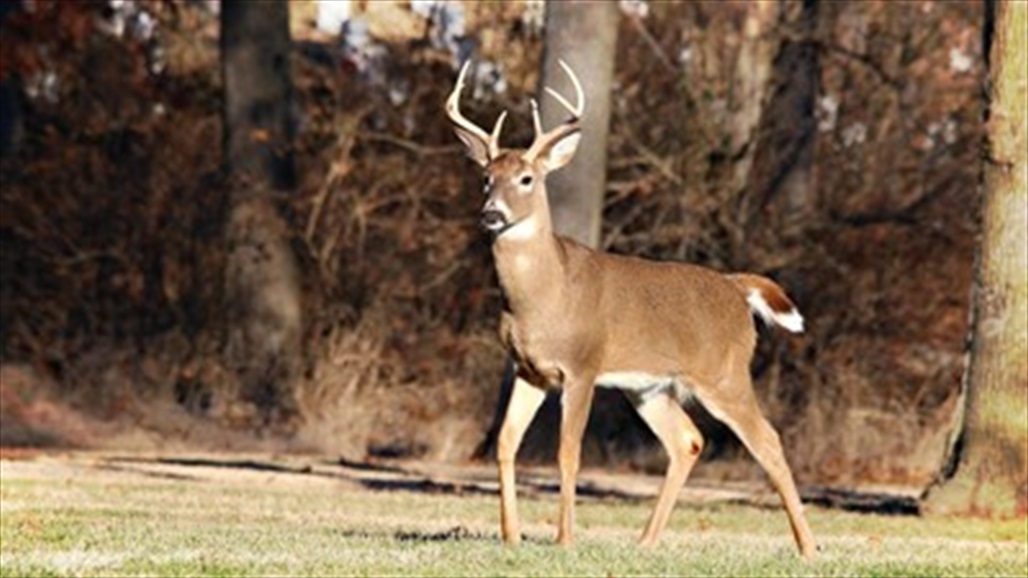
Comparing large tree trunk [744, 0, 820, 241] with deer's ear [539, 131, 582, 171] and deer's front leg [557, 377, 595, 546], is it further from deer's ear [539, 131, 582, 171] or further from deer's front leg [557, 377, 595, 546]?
deer's front leg [557, 377, 595, 546]

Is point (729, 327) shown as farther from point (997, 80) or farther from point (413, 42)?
point (413, 42)

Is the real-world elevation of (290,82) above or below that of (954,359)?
above

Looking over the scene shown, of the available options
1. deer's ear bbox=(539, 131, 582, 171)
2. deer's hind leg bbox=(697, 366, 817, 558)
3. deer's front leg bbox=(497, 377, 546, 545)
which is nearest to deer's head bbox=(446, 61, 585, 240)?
deer's ear bbox=(539, 131, 582, 171)

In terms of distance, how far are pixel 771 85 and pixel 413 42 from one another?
3.77 m

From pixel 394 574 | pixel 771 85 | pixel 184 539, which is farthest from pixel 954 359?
pixel 394 574

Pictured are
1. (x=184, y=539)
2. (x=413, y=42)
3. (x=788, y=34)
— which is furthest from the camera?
(x=413, y=42)

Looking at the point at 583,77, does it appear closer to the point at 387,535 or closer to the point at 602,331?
the point at 387,535

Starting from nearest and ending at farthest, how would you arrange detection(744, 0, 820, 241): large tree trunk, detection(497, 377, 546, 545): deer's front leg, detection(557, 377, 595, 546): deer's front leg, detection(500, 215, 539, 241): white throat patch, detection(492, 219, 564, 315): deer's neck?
detection(497, 377, 546, 545): deer's front leg → detection(557, 377, 595, 546): deer's front leg → detection(492, 219, 564, 315): deer's neck → detection(500, 215, 539, 241): white throat patch → detection(744, 0, 820, 241): large tree trunk

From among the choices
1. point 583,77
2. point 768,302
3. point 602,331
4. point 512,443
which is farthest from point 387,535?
point 583,77

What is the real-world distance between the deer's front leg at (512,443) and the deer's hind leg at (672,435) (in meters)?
1.08

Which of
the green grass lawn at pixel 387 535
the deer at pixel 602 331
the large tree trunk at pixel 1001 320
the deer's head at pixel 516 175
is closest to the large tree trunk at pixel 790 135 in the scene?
the green grass lawn at pixel 387 535

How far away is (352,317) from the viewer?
1203 inches

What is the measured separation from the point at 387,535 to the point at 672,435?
156cm

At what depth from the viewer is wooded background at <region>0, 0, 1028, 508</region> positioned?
97.0 ft
